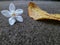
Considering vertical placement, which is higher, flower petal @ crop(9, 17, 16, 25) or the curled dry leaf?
flower petal @ crop(9, 17, 16, 25)

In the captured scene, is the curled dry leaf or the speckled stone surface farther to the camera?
the curled dry leaf

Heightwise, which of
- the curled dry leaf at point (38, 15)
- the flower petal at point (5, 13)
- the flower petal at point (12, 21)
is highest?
the flower petal at point (5, 13)

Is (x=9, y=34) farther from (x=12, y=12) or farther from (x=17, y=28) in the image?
(x=12, y=12)

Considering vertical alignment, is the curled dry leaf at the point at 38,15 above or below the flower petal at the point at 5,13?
below

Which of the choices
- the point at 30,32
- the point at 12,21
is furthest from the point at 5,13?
the point at 30,32

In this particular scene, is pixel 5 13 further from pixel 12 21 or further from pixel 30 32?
pixel 30 32

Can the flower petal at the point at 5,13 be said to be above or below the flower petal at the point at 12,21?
above

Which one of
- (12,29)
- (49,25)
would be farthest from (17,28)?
(49,25)

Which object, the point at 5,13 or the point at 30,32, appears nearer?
the point at 30,32

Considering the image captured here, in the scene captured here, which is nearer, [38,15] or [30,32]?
[30,32]

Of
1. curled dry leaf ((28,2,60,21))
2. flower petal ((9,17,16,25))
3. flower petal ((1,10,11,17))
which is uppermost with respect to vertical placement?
flower petal ((1,10,11,17))

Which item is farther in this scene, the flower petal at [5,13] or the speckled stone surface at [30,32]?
the flower petal at [5,13]
